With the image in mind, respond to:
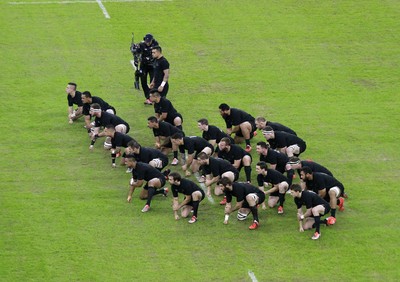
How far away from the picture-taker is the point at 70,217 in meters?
29.9

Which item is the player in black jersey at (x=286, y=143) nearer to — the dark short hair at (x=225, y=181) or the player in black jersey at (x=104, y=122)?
the dark short hair at (x=225, y=181)

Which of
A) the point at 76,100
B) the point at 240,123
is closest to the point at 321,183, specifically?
the point at 240,123

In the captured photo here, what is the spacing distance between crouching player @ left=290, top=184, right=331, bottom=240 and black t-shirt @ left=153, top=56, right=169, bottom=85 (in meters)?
10.0

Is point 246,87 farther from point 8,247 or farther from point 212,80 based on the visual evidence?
point 8,247

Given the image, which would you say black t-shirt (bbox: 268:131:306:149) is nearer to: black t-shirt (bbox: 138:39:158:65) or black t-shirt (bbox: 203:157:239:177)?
black t-shirt (bbox: 203:157:239:177)

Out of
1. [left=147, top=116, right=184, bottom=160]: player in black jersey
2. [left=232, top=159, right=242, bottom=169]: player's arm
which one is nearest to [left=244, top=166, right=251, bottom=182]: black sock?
[left=232, top=159, right=242, bottom=169]: player's arm

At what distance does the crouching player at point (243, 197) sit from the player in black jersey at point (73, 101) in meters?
8.72

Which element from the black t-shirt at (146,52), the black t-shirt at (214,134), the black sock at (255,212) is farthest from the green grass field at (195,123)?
the black t-shirt at (214,134)

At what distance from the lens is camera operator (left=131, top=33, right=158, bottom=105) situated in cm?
3812

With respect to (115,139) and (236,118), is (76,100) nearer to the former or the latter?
(115,139)

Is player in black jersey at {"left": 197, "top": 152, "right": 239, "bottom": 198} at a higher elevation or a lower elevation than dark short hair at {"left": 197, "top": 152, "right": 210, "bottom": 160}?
lower

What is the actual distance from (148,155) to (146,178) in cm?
135

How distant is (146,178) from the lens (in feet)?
101

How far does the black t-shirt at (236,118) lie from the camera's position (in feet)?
113
